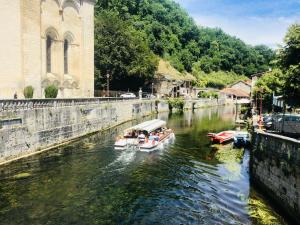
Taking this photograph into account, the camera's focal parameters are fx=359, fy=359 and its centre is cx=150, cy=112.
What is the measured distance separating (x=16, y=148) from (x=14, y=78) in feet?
52.1

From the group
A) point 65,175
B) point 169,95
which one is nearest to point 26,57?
point 65,175

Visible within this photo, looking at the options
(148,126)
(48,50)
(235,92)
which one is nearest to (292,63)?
(148,126)

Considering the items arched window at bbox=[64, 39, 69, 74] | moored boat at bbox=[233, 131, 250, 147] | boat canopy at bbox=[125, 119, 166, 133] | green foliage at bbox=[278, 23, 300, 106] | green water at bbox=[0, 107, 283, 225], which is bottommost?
green water at bbox=[0, 107, 283, 225]

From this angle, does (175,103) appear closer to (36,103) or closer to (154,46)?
(154,46)

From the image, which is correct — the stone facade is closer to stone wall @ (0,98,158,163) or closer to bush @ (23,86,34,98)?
stone wall @ (0,98,158,163)

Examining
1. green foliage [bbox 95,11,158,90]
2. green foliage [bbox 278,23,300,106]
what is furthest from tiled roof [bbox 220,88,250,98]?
green foliage [bbox 278,23,300,106]

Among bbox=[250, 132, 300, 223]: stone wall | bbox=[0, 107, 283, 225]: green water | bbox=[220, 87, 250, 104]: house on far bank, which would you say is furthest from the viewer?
bbox=[220, 87, 250, 104]: house on far bank

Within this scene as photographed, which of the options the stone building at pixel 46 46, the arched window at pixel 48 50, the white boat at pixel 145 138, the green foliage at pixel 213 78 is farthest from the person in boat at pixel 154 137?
the green foliage at pixel 213 78

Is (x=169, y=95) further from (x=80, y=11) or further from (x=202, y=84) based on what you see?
(x=80, y=11)

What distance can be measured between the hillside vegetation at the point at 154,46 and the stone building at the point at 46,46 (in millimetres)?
14167

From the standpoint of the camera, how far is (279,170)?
18.2 meters

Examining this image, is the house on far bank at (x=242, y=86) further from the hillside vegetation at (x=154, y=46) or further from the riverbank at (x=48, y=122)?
the riverbank at (x=48, y=122)

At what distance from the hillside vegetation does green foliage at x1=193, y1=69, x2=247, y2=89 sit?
1.05 m

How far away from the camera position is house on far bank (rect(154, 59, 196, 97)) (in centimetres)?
8975
